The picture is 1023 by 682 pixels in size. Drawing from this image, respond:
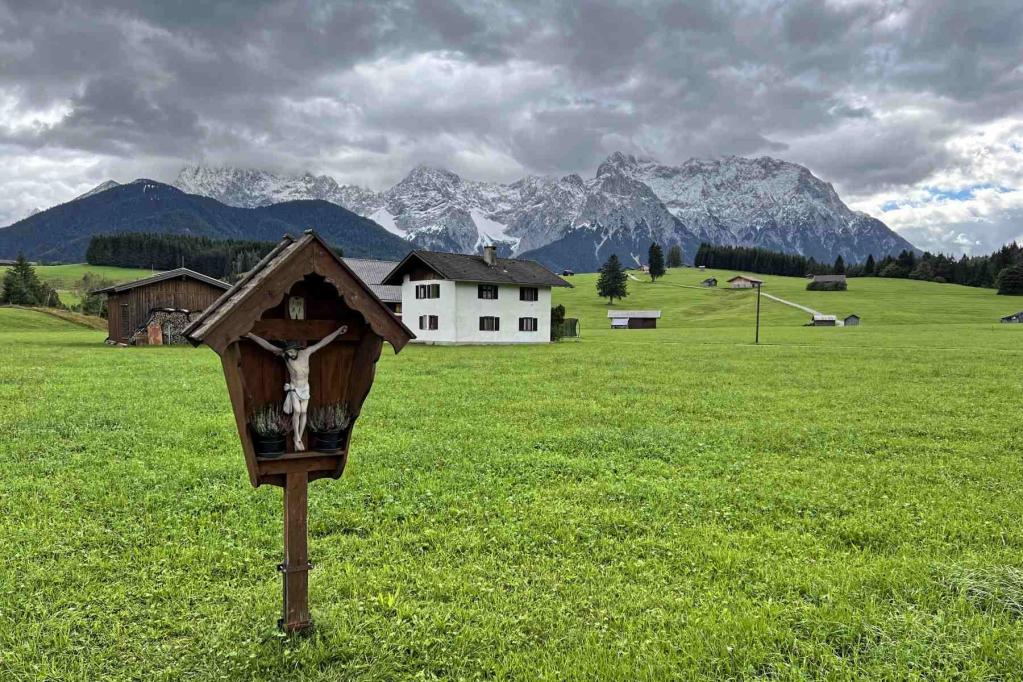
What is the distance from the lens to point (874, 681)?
14.1 feet

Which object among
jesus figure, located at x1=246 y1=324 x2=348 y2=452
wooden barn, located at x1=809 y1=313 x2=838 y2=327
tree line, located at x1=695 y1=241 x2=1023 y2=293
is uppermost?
tree line, located at x1=695 y1=241 x2=1023 y2=293

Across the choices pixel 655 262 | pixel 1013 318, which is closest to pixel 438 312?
pixel 1013 318

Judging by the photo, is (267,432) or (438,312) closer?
(267,432)

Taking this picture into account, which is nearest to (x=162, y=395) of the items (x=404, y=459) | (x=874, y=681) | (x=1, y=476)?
(x=1, y=476)

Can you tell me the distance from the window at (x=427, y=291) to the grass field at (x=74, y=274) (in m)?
74.2

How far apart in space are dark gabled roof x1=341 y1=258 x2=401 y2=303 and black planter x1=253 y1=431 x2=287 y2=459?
5271 centimetres

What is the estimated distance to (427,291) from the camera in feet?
Result: 164

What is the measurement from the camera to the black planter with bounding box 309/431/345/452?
493 centimetres

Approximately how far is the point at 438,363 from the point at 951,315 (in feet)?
267

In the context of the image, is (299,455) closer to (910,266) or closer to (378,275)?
(378,275)

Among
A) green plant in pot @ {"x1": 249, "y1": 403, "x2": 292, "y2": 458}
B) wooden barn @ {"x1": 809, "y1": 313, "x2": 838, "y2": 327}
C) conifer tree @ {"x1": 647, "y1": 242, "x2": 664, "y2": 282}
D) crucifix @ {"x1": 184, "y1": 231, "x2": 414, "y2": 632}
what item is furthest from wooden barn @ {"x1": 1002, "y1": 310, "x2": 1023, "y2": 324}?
green plant in pot @ {"x1": 249, "y1": 403, "x2": 292, "y2": 458}

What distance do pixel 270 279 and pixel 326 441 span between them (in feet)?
4.49

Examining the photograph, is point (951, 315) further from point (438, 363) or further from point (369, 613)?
point (369, 613)

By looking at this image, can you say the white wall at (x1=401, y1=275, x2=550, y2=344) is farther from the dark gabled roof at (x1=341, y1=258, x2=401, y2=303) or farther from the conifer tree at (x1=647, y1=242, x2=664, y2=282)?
the conifer tree at (x1=647, y1=242, x2=664, y2=282)
